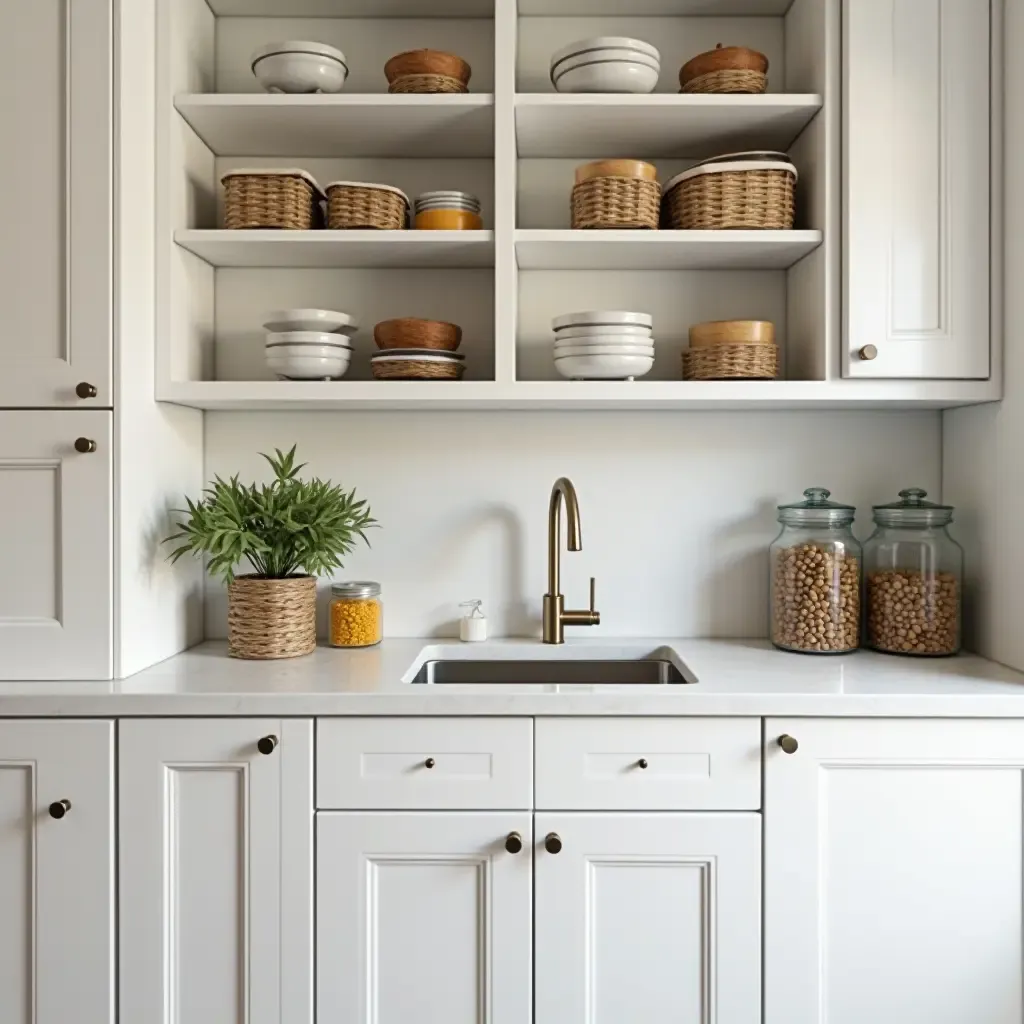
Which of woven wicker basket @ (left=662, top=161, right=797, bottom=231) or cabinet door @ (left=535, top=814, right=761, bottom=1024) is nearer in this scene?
cabinet door @ (left=535, top=814, right=761, bottom=1024)

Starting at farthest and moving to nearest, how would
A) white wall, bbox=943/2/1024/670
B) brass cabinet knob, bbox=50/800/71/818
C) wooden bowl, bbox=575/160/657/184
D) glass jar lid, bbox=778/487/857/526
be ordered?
glass jar lid, bbox=778/487/857/526
wooden bowl, bbox=575/160/657/184
white wall, bbox=943/2/1024/670
brass cabinet knob, bbox=50/800/71/818

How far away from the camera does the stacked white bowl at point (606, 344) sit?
181 centimetres

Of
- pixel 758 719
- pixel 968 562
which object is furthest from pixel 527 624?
pixel 968 562

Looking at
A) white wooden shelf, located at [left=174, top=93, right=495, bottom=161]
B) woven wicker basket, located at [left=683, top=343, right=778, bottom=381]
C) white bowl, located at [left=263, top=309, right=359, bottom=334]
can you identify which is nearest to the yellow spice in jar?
white bowl, located at [left=263, top=309, right=359, bottom=334]

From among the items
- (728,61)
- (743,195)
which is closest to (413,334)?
(743,195)

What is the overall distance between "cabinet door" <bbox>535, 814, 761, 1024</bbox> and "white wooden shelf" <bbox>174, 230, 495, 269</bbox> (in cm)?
120

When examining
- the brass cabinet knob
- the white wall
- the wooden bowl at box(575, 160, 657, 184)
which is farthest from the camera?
the wooden bowl at box(575, 160, 657, 184)

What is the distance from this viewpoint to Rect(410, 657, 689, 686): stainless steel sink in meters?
2.02

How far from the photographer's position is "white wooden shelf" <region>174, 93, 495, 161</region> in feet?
5.98

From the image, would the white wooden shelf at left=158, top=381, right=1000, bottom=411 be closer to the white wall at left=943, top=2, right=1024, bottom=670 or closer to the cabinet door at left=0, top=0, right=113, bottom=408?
the white wall at left=943, top=2, right=1024, bottom=670

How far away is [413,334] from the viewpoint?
1872 millimetres

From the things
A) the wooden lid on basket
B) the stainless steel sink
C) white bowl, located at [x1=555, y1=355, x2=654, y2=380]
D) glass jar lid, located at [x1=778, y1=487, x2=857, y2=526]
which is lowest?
the stainless steel sink

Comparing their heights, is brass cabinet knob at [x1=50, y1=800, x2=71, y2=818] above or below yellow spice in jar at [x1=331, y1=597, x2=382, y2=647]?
below

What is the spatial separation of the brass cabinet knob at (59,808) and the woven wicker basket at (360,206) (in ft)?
4.07
